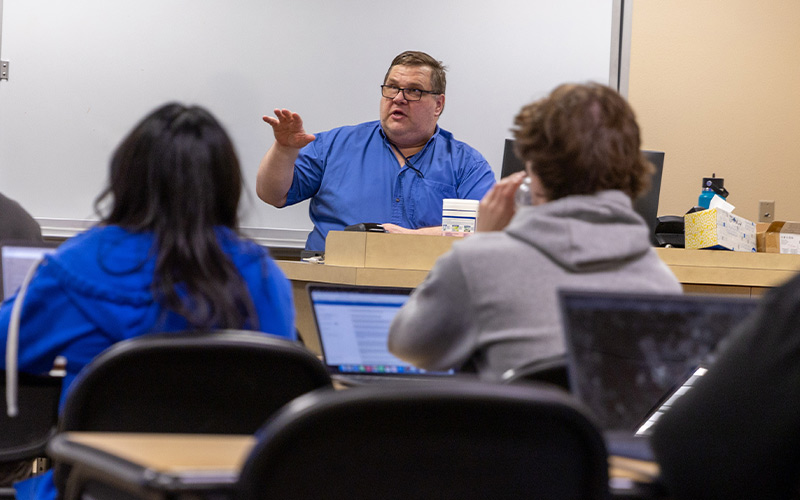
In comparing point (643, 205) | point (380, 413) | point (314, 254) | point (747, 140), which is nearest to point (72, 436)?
point (380, 413)

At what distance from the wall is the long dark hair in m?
3.35

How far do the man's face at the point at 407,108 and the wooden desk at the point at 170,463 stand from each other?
2.46m

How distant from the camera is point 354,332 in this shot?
5.51 ft

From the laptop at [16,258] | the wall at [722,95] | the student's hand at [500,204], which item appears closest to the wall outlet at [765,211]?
the wall at [722,95]

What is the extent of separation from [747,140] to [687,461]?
13.3ft

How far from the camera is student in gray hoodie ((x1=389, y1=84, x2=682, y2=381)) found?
1.25 m

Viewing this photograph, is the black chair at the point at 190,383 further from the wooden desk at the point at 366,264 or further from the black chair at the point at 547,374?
the wooden desk at the point at 366,264

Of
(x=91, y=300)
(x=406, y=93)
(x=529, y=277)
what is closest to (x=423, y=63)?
(x=406, y=93)

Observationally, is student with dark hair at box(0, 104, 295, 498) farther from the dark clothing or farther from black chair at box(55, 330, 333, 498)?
the dark clothing

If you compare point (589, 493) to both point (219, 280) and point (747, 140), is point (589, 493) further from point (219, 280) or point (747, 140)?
point (747, 140)

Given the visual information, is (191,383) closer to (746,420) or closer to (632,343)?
(632,343)

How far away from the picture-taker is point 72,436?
83 cm

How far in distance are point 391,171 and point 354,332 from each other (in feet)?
5.43

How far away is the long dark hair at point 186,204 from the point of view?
1184 millimetres
